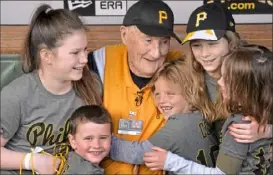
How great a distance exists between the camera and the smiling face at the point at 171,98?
2.80 meters

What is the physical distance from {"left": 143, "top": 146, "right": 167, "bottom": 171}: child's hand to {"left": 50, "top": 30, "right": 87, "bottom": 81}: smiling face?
45 cm

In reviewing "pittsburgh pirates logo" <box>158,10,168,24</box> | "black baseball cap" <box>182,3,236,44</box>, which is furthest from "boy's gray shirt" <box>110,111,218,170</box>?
"pittsburgh pirates logo" <box>158,10,168,24</box>

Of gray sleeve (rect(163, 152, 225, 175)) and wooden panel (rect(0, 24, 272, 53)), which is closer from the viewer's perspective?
gray sleeve (rect(163, 152, 225, 175))

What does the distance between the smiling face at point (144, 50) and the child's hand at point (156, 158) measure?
38 centimetres

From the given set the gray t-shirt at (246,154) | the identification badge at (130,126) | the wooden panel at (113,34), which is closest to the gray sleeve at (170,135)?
the identification badge at (130,126)

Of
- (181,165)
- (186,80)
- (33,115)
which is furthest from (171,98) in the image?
(33,115)

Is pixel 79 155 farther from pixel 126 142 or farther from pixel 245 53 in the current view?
pixel 245 53

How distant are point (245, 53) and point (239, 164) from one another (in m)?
0.44

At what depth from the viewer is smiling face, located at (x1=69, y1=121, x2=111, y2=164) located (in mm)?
2662

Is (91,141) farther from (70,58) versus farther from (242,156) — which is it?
(242,156)

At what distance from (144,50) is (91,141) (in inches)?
18.9

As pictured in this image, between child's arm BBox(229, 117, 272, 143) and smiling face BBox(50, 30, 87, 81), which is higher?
smiling face BBox(50, 30, 87, 81)

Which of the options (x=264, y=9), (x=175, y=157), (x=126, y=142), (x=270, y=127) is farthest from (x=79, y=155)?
(x=264, y=9)

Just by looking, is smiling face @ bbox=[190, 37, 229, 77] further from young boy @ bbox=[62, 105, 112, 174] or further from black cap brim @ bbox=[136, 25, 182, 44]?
young boy @ bbox=[62, 105, 112, 174]
